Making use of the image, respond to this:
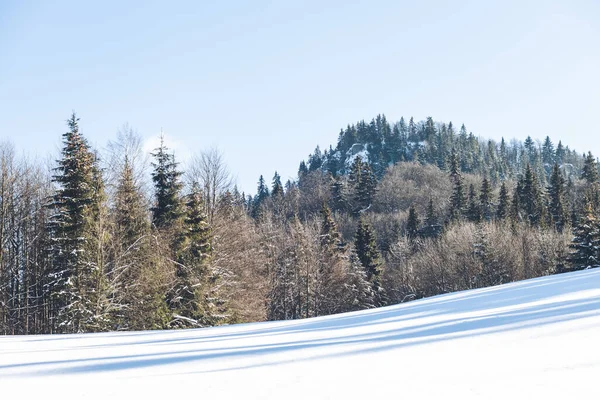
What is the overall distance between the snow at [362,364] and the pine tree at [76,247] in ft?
44.5

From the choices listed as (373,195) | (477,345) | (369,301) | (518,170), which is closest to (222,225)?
(369,301)

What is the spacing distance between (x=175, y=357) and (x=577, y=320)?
16.4 feet

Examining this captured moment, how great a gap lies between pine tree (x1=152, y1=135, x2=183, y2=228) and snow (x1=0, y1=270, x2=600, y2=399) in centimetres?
1877

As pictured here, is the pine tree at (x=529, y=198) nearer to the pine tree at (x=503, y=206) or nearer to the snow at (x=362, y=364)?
the pine tree at (x=503, y=206)

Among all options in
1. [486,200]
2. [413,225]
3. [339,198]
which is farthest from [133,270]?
[339,198]

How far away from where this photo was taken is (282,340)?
6.59 meters

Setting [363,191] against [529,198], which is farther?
[363,191]

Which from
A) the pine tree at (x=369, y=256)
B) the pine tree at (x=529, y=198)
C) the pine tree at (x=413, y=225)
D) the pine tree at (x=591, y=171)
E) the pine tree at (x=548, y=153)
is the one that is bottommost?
the pine tree at (x=369, y=256)

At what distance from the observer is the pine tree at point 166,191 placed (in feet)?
83.3

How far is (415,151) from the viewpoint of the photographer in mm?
124000

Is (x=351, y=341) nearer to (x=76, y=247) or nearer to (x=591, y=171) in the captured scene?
(x=76, y=247)

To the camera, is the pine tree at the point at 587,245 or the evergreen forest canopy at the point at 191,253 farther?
the pine tree at the point at 587,245

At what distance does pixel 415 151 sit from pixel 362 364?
125 meters

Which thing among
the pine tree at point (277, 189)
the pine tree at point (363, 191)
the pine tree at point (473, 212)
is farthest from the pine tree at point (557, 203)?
the pine tree at point (277, 189)
